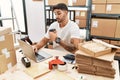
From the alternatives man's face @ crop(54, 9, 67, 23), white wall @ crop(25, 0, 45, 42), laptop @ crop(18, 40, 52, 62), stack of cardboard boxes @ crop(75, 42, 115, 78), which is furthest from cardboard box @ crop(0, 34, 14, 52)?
white wall @ crop(25, 0, 45, 42)

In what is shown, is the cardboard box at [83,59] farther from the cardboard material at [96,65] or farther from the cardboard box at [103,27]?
the cardboard box at [103,27]

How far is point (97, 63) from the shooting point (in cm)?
124

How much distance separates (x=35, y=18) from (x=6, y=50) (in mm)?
2223

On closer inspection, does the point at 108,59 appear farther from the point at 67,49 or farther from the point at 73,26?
the point at 73,26

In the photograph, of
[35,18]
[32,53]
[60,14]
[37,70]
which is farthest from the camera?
[35,18]

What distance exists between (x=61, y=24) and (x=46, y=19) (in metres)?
1.06

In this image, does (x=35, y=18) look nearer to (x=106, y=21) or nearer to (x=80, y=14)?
(x=80, y=14)

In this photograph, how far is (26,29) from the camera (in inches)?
139

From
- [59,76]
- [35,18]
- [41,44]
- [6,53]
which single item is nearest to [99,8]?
[41,44]

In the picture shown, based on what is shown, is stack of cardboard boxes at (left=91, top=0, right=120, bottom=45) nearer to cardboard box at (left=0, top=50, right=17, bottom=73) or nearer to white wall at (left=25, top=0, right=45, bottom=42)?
white wall at (left=25, top=0, right=45, bottom=42)

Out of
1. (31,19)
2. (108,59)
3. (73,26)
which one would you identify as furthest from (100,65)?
(31,19)

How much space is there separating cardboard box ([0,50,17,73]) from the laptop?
15 centimetres

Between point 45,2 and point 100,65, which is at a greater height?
point 45,2

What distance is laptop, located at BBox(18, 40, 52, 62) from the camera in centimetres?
148
